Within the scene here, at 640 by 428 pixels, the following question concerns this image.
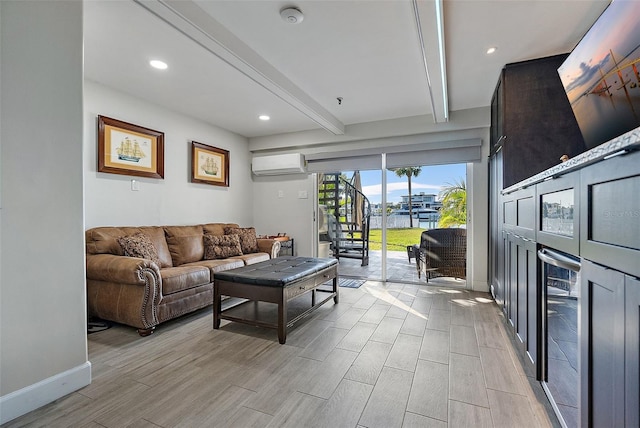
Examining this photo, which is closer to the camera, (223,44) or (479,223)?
(223,44)

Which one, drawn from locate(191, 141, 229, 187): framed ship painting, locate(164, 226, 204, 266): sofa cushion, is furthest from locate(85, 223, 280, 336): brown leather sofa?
locate(191, 141, 229, 187): framed ship painting

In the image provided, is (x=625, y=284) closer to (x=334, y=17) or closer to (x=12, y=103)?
(x=334, y=17)

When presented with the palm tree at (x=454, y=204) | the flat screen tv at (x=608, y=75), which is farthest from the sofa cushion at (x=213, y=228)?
the flat screen tv at (x=608, y=75)

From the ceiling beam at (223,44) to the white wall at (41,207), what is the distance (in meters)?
0.52

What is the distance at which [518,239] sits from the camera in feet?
6.81

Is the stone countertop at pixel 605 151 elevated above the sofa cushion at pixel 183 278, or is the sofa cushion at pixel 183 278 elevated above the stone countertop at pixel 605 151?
the stone countertop at pixel 605 151

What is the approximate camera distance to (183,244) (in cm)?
368

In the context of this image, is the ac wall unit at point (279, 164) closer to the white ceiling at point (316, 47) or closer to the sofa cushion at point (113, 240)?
the white ceiling at point (316, 47)

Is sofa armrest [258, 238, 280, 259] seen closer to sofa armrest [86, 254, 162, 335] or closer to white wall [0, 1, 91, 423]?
sofa armrest [86, 254, 162, 335]

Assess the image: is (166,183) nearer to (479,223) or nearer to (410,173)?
(410,173)

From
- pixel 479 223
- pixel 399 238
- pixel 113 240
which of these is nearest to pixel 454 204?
pixel 479 223

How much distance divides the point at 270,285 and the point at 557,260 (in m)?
1.93

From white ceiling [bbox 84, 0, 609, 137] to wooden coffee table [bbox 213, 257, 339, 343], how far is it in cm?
184

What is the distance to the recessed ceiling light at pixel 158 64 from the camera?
268 centimetres
